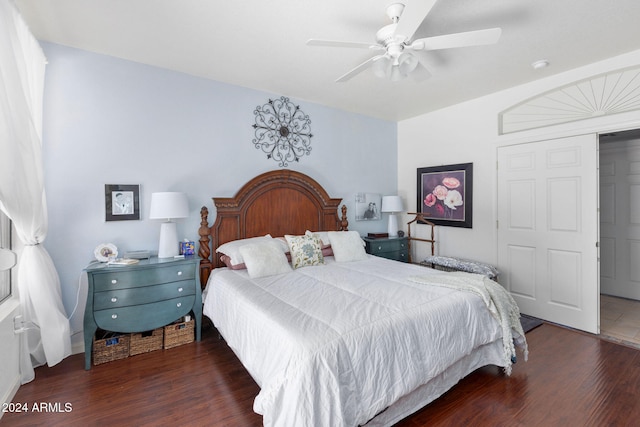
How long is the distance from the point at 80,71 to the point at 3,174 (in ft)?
4.78

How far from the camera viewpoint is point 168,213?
107 inches

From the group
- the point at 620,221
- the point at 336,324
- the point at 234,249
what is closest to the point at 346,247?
the point at 234,249

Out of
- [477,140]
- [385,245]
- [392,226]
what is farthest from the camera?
[392,226]

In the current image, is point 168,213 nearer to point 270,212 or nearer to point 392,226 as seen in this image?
point 270,212

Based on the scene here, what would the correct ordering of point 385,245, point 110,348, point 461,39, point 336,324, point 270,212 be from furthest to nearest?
1. point 385,245
2. point 270,212
3. point 110,348
4. point 461,39
5. point 336,324

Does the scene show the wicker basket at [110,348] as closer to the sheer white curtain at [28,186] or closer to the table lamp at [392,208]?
the sheer white curtain at [28,186]

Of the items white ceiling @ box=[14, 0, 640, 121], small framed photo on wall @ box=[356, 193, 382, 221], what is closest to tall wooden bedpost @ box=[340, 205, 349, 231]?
small framed photo on wall @ box=[356, 193, 382, 221]

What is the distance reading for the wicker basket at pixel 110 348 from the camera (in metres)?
2.45

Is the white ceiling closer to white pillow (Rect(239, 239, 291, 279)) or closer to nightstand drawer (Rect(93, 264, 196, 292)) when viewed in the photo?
white pillow (Rect(239, 239, 291, 279))

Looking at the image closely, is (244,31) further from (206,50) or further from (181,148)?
(181,148)

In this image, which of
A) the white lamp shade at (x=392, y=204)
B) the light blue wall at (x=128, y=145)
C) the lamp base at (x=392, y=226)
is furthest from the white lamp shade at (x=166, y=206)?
the lamp base at (x=392, y=226)

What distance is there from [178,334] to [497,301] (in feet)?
8.98

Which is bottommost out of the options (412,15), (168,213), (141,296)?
(141,296)

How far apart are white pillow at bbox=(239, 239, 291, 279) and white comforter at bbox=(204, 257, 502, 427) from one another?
178 mm
